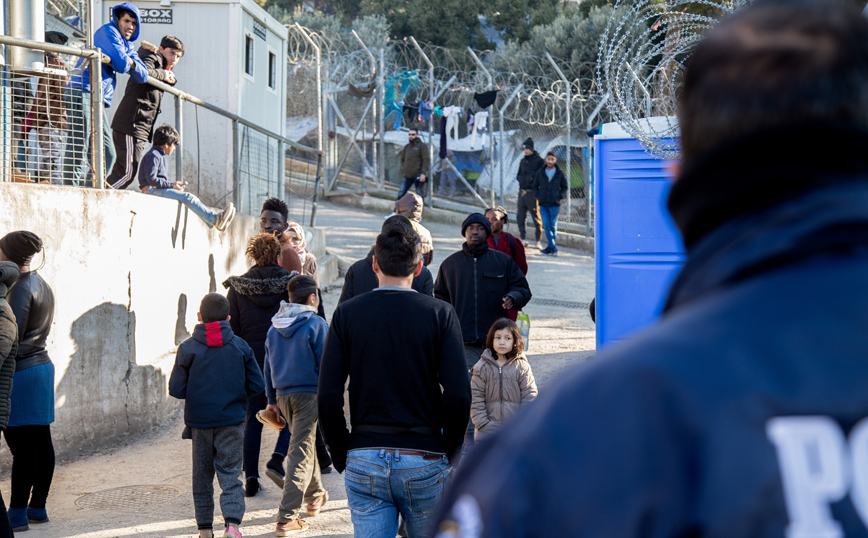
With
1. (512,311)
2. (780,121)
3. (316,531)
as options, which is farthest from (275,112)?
(780,121)

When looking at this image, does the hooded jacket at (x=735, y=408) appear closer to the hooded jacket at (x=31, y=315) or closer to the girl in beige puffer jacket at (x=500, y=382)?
the girl in beige puffer jacket at (x=500, y=382)

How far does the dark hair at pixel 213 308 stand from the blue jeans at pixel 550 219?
1015 centimetres

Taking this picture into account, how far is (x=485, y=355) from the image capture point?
17.0 feet

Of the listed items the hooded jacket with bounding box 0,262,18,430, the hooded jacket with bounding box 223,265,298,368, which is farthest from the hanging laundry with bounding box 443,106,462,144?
the hooded jacket with bounding box 0,262,18,430

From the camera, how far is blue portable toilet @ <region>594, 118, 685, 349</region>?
19.2ft

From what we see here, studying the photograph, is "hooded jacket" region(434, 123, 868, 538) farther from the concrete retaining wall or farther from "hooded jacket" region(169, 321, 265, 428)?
the concrete retaining wall

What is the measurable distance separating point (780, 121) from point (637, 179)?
516 cm

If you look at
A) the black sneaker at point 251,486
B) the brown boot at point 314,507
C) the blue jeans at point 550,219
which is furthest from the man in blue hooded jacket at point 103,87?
the blue jeans at point 550,219

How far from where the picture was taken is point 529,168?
1452 cm

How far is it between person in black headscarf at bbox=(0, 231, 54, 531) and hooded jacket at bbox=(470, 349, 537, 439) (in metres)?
2.63

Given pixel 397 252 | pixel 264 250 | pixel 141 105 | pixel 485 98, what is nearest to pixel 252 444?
pixel 264 250

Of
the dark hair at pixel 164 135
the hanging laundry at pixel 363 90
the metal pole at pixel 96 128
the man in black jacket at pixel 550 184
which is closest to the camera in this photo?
the metal pole at pixel 96 128

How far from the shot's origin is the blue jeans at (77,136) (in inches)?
270

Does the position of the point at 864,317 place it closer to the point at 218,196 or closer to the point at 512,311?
the point at 512,311
